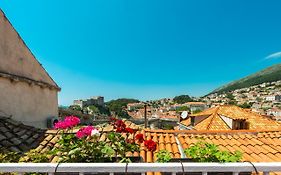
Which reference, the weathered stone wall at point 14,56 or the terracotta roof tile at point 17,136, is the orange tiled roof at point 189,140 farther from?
the weathered stone wall at point 14,56

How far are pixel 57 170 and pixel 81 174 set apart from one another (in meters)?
0.23

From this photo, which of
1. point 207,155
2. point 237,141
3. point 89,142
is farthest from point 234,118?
point 89,142

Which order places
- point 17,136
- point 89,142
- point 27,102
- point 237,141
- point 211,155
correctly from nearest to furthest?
1. point 211,155
2. point 89,142
3. point 17,136
4. point 237,141
5. point 27,102

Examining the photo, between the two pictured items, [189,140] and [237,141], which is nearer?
[189,140]

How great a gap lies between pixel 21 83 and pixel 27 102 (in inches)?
28.0

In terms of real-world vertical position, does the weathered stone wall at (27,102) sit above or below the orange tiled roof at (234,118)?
above

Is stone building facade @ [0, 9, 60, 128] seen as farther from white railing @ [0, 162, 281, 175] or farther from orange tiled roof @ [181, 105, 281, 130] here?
orange tiled roof @ [181, 105, 281, 130]

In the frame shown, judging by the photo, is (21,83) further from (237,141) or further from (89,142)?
(237,141)

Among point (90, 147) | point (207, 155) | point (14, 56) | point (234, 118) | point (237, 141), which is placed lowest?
point (234, 118)

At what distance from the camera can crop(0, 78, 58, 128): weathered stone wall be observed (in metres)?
6.30

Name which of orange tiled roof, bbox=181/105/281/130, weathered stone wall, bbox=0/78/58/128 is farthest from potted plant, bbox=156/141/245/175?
orange tiled roof, bbox=181/105/281/130

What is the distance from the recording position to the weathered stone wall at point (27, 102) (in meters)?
6.30

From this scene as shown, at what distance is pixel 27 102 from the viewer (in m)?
7.44

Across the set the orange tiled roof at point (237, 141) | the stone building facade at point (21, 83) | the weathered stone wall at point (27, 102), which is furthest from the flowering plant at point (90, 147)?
the stone building facade at point (21, 83)
